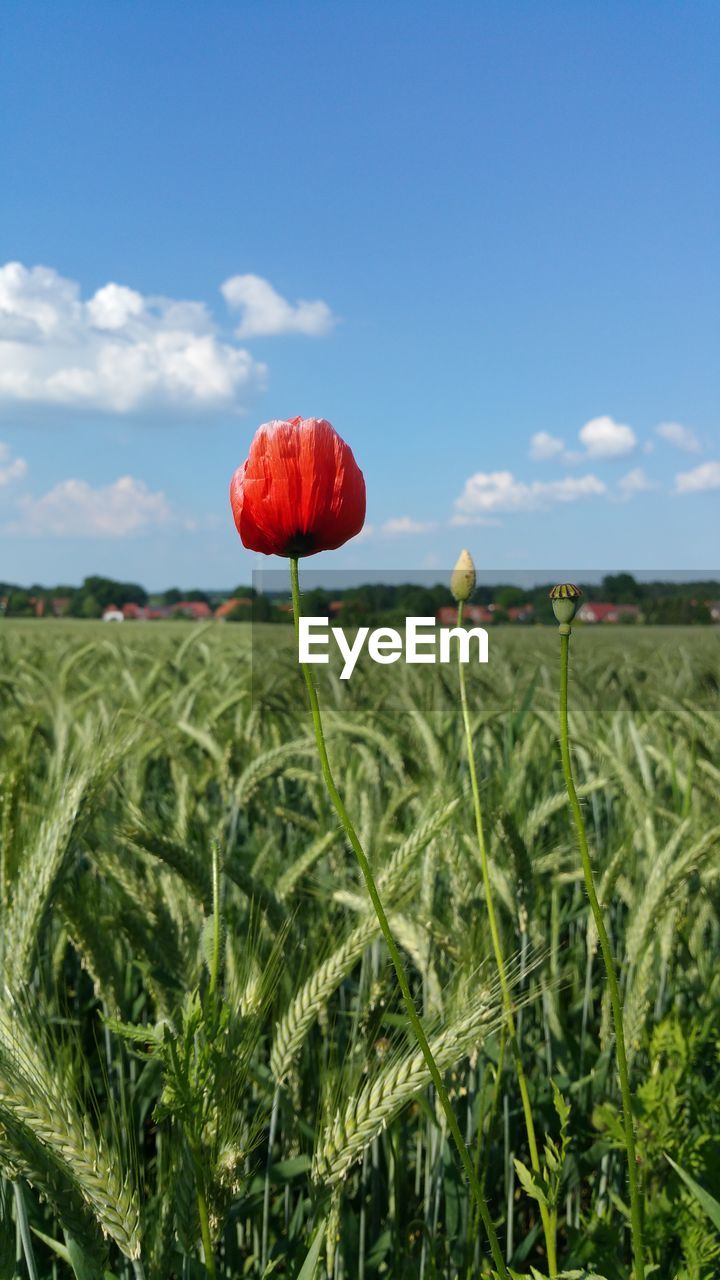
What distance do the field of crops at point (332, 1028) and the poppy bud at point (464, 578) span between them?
41 cm

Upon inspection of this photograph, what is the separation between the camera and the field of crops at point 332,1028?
106 centimetres

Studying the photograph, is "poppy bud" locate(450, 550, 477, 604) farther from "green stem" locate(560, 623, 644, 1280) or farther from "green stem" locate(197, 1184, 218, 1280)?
"green stem" locate(197, 1184, 218, 1280)

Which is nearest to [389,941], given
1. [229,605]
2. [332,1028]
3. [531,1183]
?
[531,1183]

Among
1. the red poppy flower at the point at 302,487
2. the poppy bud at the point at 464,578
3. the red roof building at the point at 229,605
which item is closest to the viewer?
the red poppy flower at the point at 302,487

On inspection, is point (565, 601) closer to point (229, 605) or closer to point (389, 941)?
point (389, 941)

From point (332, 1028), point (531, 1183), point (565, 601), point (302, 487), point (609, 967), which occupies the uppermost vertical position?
point (302, 487)

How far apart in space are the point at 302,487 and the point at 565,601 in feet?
0.93

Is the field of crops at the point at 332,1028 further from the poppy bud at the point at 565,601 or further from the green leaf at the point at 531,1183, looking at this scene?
the poppy bud at the point at 565,601

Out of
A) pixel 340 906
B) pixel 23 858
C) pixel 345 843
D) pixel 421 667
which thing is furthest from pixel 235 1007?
pixel 421 667

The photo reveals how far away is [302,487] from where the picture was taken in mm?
975

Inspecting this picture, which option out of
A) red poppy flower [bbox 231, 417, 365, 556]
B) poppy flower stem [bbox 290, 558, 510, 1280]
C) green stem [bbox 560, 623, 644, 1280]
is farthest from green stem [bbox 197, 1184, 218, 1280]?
red poppy flower [bbox 231, 417, 365, 556]

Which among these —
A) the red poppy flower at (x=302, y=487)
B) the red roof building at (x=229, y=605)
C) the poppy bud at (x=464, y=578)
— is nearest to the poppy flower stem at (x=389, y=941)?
the red poppy flower at (x=302, y=487)

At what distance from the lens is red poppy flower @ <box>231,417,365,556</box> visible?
97 centimetres

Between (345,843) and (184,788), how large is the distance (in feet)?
1.91
